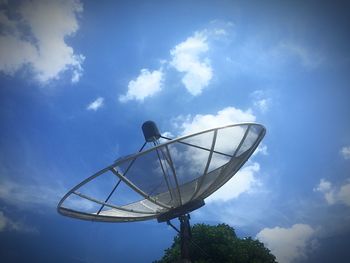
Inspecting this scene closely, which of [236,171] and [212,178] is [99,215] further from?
[236,171]

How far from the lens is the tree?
82.0 ft

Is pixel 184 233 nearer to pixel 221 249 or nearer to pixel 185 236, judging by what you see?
pixel 185 236

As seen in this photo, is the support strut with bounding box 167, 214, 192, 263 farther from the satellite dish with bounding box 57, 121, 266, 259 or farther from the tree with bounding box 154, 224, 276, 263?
the tree with bounding box 154, 224, 276, 263

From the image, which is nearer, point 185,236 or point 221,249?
point 185,236

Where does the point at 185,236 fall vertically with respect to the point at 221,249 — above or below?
below

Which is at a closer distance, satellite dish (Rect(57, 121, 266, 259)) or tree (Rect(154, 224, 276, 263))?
satellite dish (Rect(57, 121, 266, 259))

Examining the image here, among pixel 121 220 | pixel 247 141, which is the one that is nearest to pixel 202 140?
pixel 247 141

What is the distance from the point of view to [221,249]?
26.2 meters

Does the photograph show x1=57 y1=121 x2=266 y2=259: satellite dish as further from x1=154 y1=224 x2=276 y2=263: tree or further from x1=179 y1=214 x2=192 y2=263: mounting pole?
x1=154 y1=224 x2=276 y2=263: tree

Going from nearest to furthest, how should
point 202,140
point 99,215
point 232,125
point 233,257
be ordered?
point 232,125 → point 202,140 → point 99,215 → point 233,257

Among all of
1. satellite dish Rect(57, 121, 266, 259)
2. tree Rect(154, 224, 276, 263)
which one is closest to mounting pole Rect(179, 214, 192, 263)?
satellite dish Rect(57, 121, 266, 259)

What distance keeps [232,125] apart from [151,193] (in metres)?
8.56

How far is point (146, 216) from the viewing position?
18.2 m

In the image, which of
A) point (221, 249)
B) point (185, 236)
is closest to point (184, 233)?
point (185, 236)
